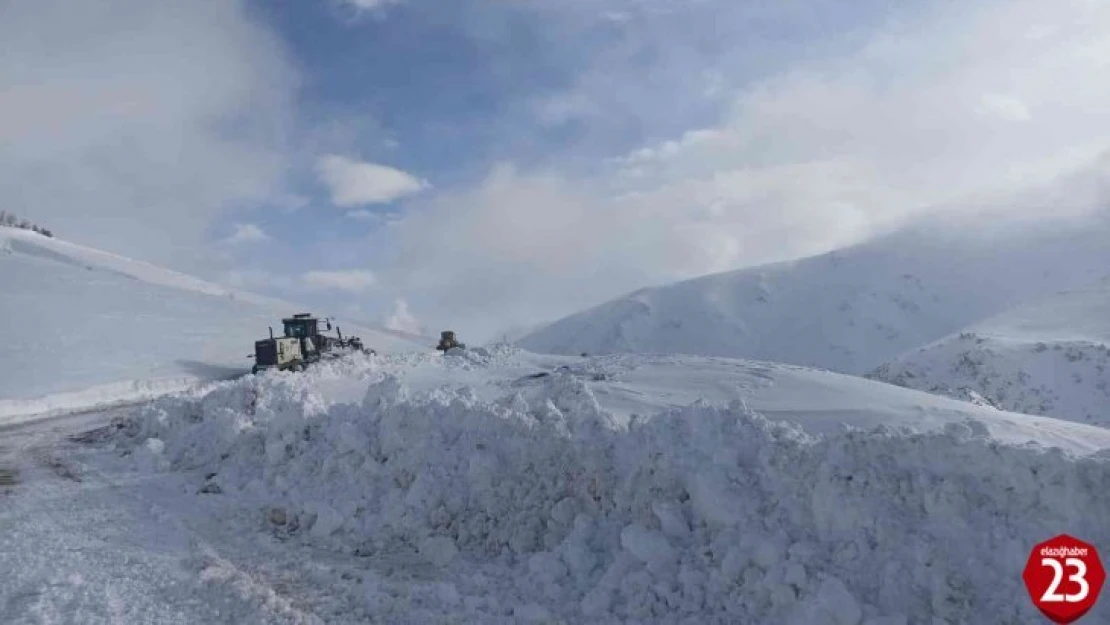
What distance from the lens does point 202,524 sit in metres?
11.2

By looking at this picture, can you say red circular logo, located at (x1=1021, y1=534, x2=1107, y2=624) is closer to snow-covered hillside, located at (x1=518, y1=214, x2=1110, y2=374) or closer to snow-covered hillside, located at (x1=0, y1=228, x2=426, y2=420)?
snow-covered hillside, located at (x1=0, y1=228, x2=426, y2=420)

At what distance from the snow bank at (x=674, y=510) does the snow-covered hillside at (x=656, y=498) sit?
0.03 meters

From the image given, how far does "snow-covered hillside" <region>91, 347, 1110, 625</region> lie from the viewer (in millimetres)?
8023

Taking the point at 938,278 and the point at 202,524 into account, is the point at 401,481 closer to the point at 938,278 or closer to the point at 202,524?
the point at 202,524

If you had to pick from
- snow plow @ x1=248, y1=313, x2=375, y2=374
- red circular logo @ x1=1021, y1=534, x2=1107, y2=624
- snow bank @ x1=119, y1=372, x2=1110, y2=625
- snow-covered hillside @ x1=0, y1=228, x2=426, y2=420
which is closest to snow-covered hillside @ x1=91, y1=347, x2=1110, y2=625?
snow bank @ x1=119, y1=372, x2=1110, y2=625

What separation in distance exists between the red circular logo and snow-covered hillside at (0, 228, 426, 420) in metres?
30.4

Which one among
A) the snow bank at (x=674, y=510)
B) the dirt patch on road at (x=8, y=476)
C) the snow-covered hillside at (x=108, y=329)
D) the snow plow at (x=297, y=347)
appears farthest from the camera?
the snow-covered hillside at (x=108, y=329)

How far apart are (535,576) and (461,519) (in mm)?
1895

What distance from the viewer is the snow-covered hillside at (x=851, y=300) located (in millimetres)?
74500

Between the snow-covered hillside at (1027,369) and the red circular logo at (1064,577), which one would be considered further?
the snow-covered hillside at (1027,369)

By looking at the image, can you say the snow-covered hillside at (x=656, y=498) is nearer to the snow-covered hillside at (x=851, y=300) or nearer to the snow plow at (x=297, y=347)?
the snow plow at (x=297, y=347)

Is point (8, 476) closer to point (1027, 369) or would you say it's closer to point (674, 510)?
point (674, 510)

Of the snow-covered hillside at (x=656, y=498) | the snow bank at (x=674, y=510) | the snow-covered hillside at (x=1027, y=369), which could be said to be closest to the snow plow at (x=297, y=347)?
the snow-covered hillside at (x=656, y=498)

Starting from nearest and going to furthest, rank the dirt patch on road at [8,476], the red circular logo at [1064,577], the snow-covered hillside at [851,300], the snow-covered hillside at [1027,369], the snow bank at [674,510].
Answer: the red circular logo at [1064,577] < the snow bank at [674,510] < the dirt patch on road at [8,476] < the snow-covered hillside at [1027,369] < the snow-covered hillside at [851,300]
